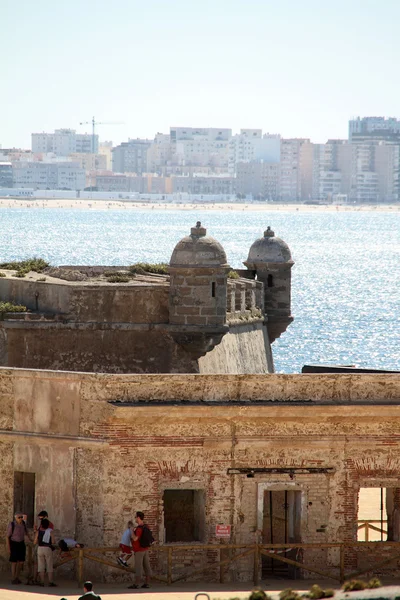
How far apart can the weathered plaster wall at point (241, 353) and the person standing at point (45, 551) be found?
9.54m

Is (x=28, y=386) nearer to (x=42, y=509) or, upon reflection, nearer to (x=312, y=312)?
(x=42, y=509)

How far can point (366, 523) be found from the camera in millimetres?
26312

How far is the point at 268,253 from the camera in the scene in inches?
1486

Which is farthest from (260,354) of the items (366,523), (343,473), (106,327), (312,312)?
(312,312)

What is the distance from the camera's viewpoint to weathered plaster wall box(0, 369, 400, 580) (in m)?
23.0

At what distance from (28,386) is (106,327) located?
7389 millimetres

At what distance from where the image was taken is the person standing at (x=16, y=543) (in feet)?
73.5

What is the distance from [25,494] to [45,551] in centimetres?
190

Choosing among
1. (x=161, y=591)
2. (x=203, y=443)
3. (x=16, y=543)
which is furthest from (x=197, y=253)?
(x=161, y=591)

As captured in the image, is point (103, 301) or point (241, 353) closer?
point (103, 301)

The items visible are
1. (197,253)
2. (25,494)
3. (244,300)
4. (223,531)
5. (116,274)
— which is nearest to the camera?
(223,531)

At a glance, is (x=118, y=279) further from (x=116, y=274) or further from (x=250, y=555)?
(x=250, y=555)

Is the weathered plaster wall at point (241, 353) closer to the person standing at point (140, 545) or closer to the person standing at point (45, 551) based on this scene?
the person standing at point (140, 545)

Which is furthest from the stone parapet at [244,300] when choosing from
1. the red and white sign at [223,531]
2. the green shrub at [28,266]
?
the red and white sign at [223,531]
